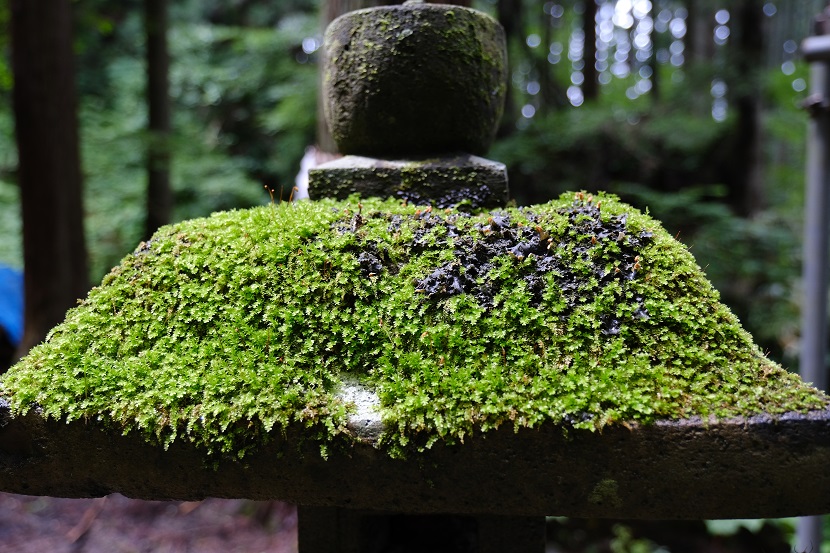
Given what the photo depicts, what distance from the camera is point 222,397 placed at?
1.08 meters

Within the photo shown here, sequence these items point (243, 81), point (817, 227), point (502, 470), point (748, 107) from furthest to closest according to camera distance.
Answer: point (243, 81) < point (748, 107) < point (817, 227) < point (502, 470)

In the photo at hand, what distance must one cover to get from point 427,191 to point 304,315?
63 cm

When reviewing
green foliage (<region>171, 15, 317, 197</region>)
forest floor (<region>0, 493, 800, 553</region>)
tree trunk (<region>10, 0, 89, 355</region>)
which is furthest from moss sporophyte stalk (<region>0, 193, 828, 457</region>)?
green foliage (<region>171, 15, 317, 197</region>)

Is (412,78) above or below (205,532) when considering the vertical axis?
above

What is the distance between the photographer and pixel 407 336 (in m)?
1.15

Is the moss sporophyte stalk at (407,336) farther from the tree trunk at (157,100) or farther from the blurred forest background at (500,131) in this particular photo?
the tree trunk at (157,100)

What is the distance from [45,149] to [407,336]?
4516 mm

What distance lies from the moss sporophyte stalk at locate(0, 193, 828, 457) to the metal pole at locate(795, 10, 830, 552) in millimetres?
1987

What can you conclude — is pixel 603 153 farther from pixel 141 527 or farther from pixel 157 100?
pixel 141 527

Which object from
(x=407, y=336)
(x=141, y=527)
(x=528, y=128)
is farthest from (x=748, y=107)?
(x=141, y=527)

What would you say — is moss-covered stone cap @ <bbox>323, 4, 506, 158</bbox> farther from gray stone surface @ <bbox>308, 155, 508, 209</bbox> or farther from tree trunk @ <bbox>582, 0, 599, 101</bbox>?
tree trunk @ <bbox>582, 0, 599, 101</bbox>

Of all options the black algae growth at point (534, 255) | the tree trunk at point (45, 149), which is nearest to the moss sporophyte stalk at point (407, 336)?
the black algae growth at point (534, 255)

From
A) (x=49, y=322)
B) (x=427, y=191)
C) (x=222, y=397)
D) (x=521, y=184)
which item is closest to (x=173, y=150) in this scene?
(x=49, y=322)

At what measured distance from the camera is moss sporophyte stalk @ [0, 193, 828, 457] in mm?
1027
